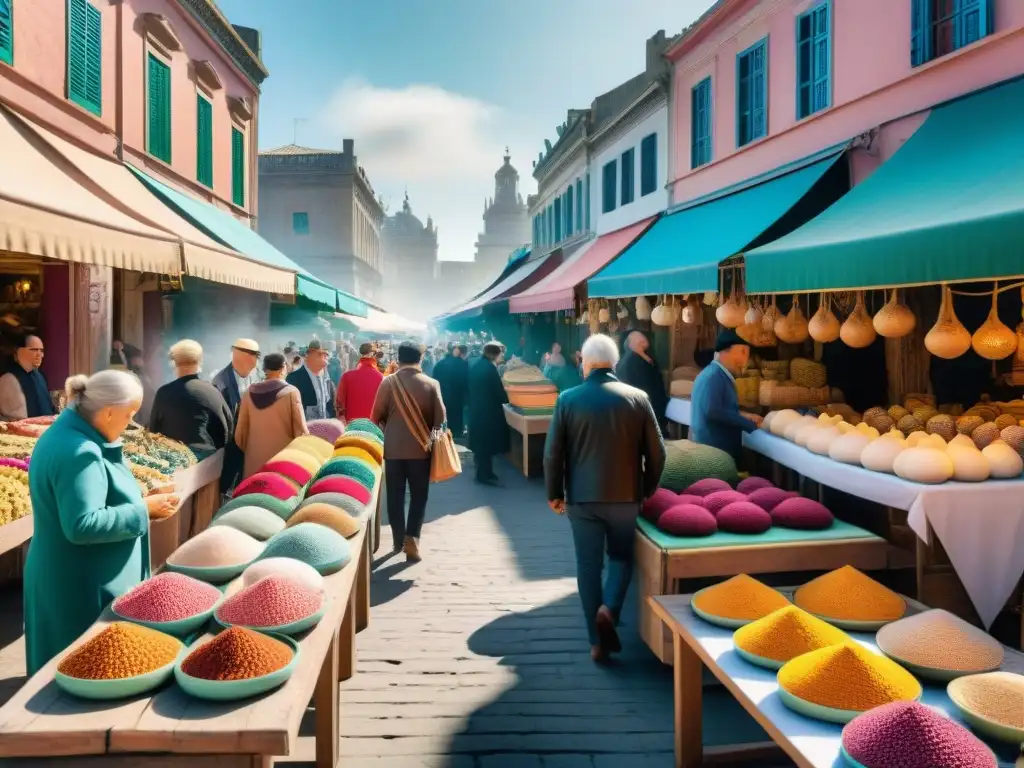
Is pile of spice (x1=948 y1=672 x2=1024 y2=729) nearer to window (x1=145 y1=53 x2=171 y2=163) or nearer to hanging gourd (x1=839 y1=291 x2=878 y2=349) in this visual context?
hanging gourd (x1=839 y1=291 x2=878 y2=349)

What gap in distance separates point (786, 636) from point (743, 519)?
5.42 ft

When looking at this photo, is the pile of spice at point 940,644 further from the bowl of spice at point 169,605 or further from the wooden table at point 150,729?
the bowl of spice at point 169,605

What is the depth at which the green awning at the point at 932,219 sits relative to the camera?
4.48 m

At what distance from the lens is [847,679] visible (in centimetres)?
265

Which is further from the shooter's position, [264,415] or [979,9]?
[979,9]

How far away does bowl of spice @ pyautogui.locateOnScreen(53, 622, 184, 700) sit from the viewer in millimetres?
2367

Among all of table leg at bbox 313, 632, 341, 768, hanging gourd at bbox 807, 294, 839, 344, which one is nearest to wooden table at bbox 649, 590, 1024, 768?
table leg at bbox 313, 632, 341, 768

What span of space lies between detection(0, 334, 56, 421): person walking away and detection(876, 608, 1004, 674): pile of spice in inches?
291

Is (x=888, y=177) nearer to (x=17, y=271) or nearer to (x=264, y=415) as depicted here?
(x=264, y=415)

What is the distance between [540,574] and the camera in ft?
21.8

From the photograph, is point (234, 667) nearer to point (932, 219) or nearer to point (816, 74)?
point (932, 219)

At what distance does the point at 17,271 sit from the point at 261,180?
36.2 meters

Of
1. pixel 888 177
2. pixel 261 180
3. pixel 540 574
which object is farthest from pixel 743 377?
pixel 261 180

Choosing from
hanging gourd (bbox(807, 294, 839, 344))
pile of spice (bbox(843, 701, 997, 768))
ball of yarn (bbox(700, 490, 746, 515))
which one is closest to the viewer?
pile of spice (bbox(843, 701, 997, 768))
